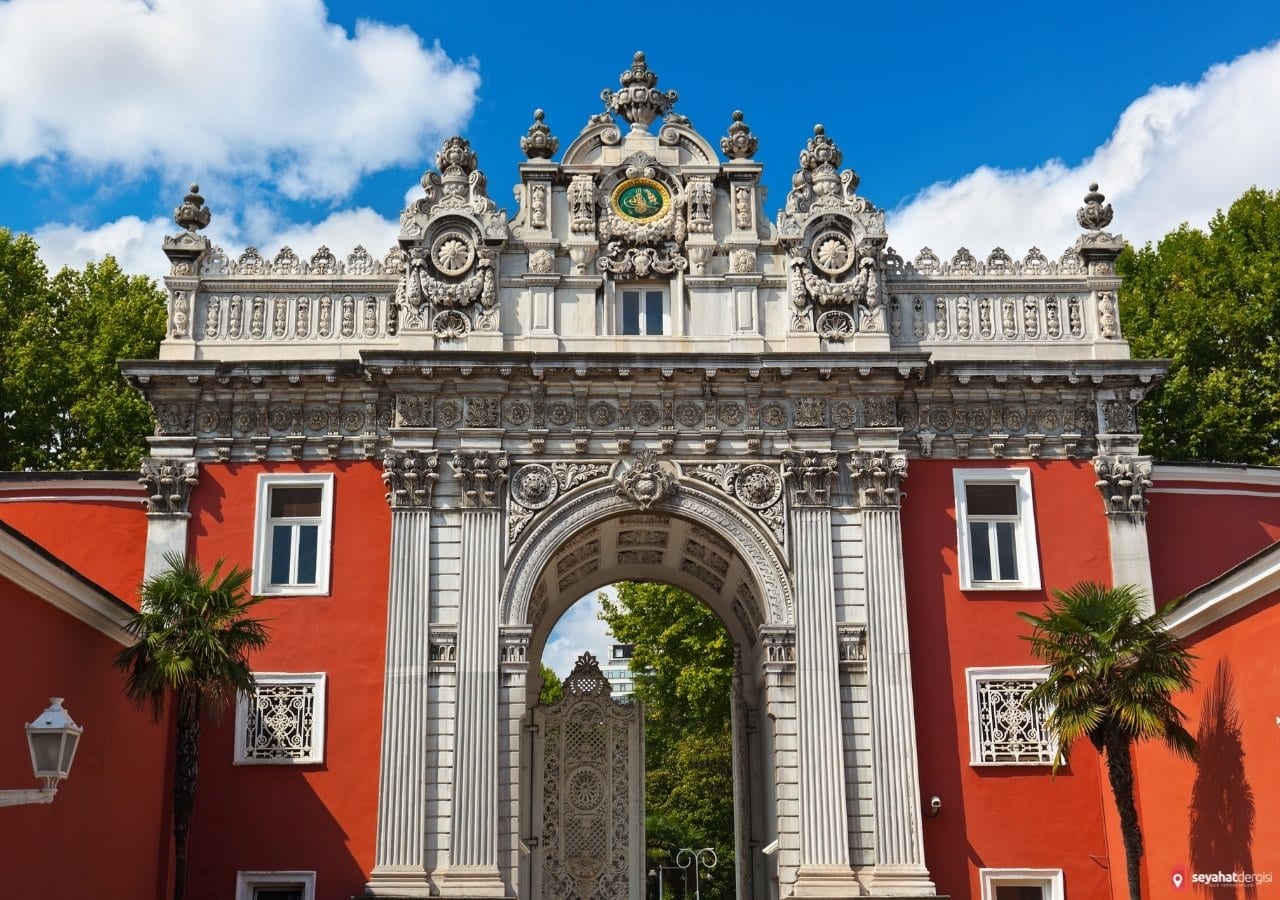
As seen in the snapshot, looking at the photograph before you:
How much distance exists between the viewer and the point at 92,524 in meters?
21.6

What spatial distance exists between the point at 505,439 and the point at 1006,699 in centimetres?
837

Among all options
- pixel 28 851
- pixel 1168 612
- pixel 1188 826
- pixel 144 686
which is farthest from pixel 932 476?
pixel 28 851

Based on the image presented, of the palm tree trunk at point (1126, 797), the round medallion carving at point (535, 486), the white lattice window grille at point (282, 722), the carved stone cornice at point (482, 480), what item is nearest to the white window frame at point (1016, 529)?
the palm tree trunk at point (1126, 797)

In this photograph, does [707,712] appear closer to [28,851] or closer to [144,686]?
[144,686]

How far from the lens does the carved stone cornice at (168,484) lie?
21234 millimetres

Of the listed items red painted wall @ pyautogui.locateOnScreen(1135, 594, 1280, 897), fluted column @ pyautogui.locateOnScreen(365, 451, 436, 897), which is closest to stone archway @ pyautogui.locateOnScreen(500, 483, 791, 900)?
fluted column @ pyautogui.locateOnScreen(365, 451, 436, 897)

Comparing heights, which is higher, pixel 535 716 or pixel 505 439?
pixel 505 439

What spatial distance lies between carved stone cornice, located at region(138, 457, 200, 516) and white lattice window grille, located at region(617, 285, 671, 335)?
693cm

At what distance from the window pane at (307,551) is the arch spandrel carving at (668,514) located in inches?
119

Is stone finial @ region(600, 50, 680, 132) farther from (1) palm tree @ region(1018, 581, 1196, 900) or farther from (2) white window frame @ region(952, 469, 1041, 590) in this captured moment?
(1) palm tree @ region(1018, 581, 1196, 900)

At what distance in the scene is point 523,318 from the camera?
21.9 m

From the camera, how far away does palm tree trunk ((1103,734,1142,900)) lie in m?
17.3

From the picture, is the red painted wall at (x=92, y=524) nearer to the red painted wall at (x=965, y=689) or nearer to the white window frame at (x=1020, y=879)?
the red painted wall at (x=965, y=689)

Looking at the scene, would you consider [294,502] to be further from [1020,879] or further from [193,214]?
[1020,879]
